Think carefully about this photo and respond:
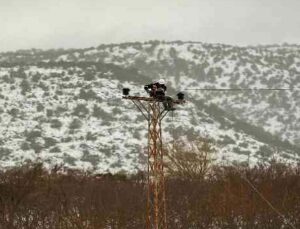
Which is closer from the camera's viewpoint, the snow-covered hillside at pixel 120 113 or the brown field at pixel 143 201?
the brown field at pixel 143 201

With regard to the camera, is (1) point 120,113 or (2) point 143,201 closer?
(2) point 143,201

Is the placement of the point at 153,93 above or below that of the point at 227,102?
above

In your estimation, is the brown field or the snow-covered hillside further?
the snow-covered hillside

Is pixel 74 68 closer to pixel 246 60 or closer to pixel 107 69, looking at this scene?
pixel 107 69

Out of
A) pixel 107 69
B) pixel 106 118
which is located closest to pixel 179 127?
pixel 106 118

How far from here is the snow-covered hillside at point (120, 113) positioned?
55.1 meters

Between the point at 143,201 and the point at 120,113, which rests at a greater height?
the point at 120,113

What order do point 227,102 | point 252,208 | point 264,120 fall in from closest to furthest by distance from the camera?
point 252,208, point 264,120, point 227,102

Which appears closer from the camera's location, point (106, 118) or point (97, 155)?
point (97, 155)

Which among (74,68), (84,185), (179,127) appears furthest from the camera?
(74,68)

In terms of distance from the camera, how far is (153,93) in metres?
17.2

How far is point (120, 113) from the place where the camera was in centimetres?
6625

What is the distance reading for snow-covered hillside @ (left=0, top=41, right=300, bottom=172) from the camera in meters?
55.1

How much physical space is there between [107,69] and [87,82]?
25.2ft
